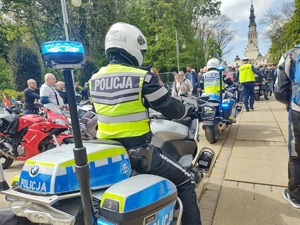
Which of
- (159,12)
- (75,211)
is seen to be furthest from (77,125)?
(159,12)

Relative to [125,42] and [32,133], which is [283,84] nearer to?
[125,42]

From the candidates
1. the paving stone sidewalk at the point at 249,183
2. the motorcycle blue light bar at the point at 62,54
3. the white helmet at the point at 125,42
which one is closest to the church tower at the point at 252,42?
the paving stone sidewalk at the point at 249,183

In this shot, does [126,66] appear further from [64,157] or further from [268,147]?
[268,147]

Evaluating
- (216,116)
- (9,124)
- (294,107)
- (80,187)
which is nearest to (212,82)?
(216,116)

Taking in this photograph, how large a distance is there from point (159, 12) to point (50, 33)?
12545mm

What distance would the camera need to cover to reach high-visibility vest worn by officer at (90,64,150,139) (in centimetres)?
190

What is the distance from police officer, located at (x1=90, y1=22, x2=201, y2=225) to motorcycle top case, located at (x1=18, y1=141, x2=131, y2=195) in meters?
0.18

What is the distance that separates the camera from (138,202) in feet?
4.87

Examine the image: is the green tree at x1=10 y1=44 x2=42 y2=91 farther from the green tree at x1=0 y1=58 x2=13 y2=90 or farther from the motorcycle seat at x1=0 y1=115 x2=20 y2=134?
the motorcycle seat at x1=0 y1=115 x2=20 y2=134

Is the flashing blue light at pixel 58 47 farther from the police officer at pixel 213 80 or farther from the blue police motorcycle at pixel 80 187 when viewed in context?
the police officer at pixel 213 80

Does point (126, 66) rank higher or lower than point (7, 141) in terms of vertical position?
higher

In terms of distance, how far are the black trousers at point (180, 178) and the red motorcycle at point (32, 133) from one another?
10.2 feet

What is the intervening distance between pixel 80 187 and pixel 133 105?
0.81 meters

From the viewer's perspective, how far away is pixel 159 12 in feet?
98.7
